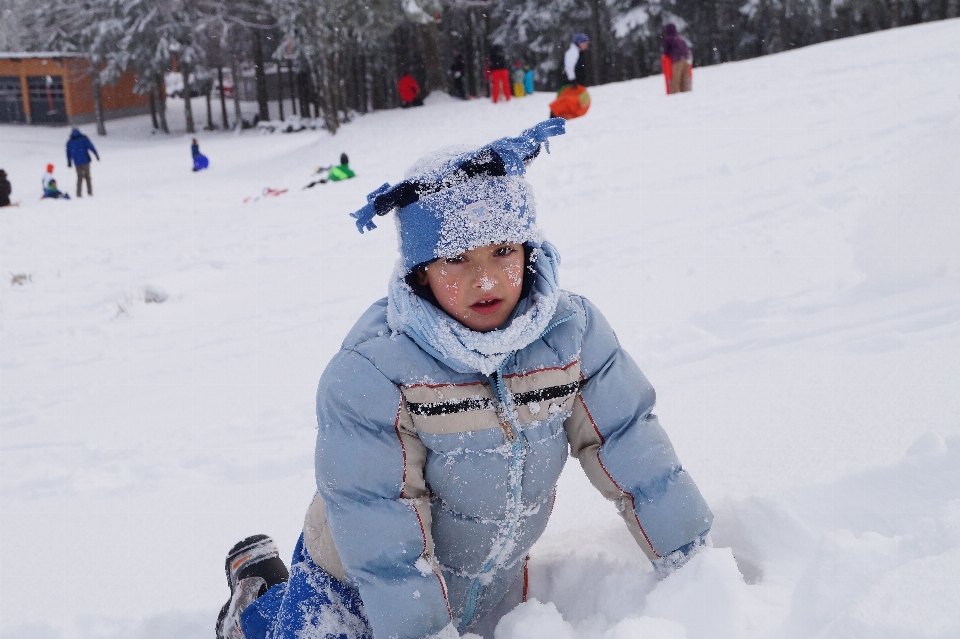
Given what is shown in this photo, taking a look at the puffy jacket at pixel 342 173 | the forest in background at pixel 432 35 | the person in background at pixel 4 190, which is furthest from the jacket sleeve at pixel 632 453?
the forest in background at pixel 432 35

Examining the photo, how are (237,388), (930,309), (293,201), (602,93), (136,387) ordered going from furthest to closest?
(602,93)
(293,201)
(136,387)
(237,388)
(930,309)

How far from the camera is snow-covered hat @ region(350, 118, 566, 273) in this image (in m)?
1.74

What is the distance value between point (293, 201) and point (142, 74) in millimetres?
21433

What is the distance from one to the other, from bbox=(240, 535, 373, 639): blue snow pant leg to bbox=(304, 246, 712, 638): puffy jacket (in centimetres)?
3

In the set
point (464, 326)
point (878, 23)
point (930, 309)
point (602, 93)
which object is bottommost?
point (930, 309)

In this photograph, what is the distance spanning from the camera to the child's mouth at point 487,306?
5.77 feet

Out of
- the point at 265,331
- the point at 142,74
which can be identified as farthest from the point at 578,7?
the point at 265,331

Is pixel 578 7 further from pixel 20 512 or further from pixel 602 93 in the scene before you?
pixel 20 512

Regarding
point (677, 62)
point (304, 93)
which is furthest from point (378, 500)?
point (304, 93)

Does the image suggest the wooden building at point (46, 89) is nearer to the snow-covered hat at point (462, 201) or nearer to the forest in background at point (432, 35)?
the forest in background at point (432, 35)

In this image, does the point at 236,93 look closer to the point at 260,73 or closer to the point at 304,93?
the point at 260,73

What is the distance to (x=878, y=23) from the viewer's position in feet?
85.4

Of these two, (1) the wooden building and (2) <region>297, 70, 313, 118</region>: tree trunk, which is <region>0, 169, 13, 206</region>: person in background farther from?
(1) the wooden building

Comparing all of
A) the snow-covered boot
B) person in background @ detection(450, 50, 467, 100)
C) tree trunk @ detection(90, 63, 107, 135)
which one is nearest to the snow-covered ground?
the snow-covered boot
